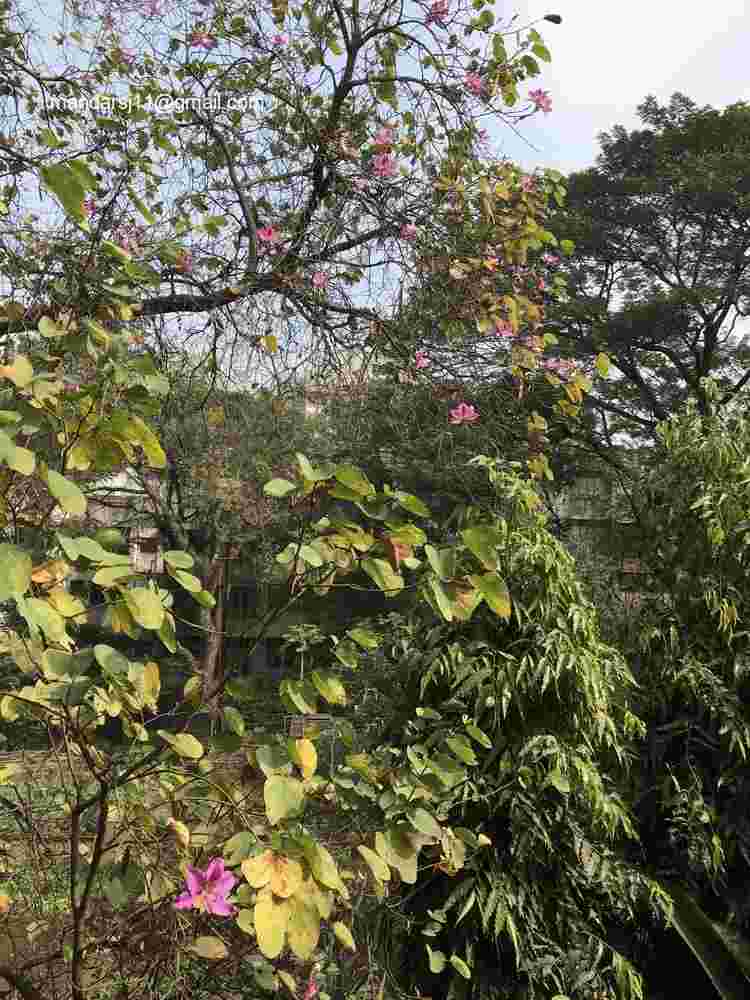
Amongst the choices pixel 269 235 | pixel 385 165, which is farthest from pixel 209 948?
pixel 385 165

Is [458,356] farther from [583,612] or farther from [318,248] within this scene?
[583,612]

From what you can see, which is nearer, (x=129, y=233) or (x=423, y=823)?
(x=423, y=823)

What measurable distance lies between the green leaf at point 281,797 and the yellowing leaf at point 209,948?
376 mm

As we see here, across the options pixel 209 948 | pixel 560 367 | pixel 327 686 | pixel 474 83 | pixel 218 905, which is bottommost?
pixel 209 948

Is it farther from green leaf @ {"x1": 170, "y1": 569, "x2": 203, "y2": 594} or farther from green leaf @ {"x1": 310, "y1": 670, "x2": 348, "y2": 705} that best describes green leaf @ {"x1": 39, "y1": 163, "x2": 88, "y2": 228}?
green leaf @ {"x1": 310, "y1": 670, "x2": 348, "y2": 705}

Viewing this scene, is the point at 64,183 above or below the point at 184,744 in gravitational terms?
above

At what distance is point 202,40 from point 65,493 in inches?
119

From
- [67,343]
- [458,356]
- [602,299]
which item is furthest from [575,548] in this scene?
[67,343]

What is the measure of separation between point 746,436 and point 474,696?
1.61 metres

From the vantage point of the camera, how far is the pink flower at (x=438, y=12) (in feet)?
10.7

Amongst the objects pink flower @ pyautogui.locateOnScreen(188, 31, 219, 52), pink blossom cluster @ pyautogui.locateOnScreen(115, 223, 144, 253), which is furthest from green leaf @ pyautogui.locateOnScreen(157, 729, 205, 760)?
pink flower @ pyautogui.locateOnScreen(188, 31, 219, 52)

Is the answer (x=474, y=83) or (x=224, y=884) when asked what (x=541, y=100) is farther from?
(x=224, y=884)

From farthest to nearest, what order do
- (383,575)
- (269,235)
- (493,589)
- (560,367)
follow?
(269,235)
(560,367)
(383,575)
(493,589)

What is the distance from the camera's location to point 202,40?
3434 millimetres
